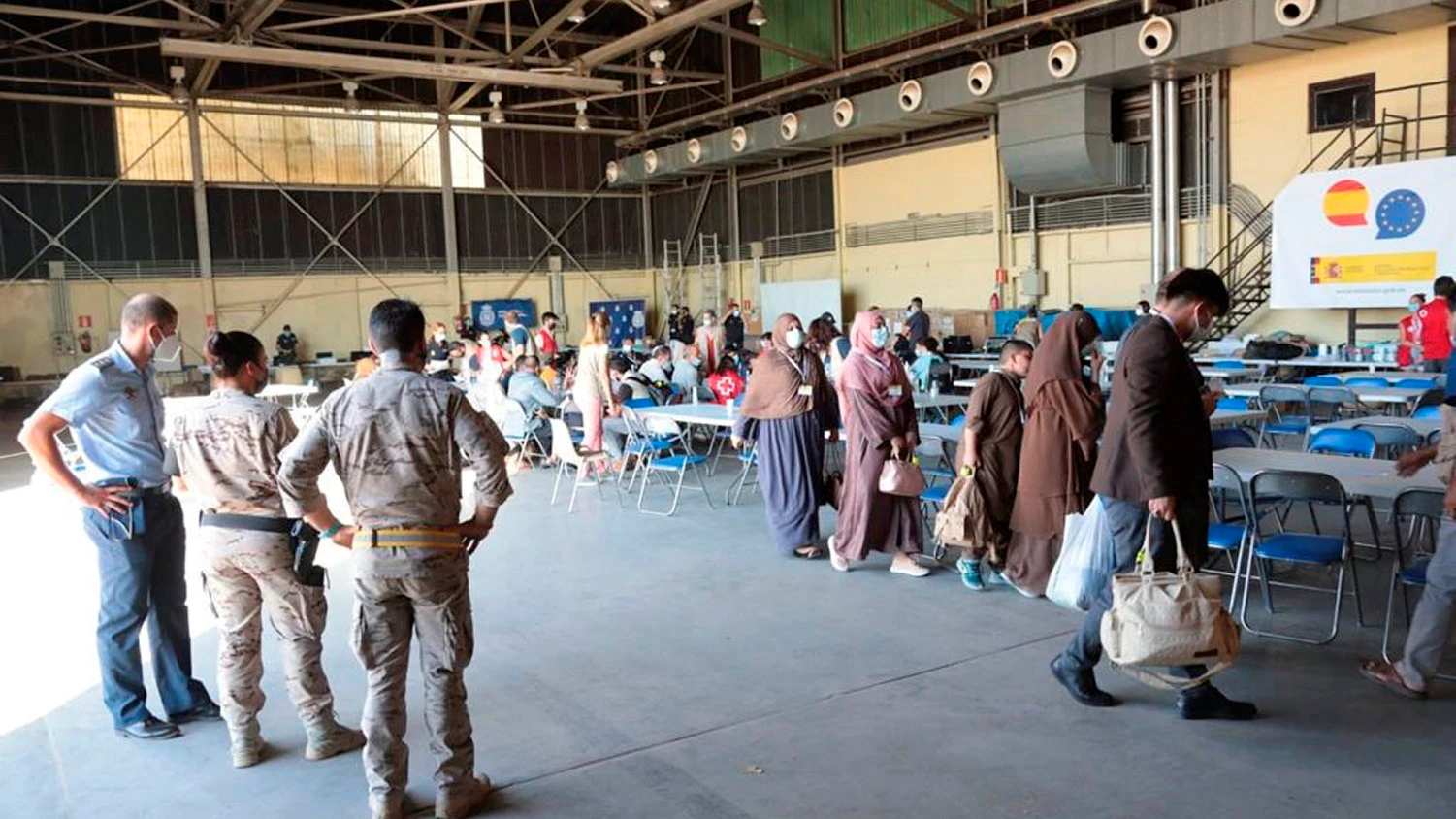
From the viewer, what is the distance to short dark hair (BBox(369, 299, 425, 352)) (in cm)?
300

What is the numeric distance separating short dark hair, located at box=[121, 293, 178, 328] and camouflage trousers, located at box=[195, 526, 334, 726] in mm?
728

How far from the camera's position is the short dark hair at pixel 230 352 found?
350 cm

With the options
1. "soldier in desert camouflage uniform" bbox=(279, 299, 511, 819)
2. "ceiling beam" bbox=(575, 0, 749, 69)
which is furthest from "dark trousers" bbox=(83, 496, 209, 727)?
"ceiling beam" bbox=(575, 0, 749, 69)

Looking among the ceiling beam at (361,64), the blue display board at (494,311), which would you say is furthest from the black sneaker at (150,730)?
the blue display board at (494,311)

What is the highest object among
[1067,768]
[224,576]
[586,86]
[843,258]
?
[586,86]

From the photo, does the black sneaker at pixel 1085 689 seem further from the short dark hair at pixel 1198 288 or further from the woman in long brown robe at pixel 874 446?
the woman in long brown robe at pixel 874 446

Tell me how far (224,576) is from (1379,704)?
388cm

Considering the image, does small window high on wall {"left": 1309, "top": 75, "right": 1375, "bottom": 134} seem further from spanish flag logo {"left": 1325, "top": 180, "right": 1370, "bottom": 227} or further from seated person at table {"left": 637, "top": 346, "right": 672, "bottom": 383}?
seated person at table {"left": 637, "top": 346, "right": 672, "bottom": 383}

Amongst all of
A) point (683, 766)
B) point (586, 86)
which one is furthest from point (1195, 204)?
point (683, 766)

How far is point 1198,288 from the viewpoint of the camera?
Answer: 3545 millimetres

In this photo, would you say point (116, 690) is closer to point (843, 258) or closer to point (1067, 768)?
point (1067, 768)

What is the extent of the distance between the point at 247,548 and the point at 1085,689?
2.85 m

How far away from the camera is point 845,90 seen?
1998cm

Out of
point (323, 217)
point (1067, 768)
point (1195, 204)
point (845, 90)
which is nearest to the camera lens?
point (1067, 768)
